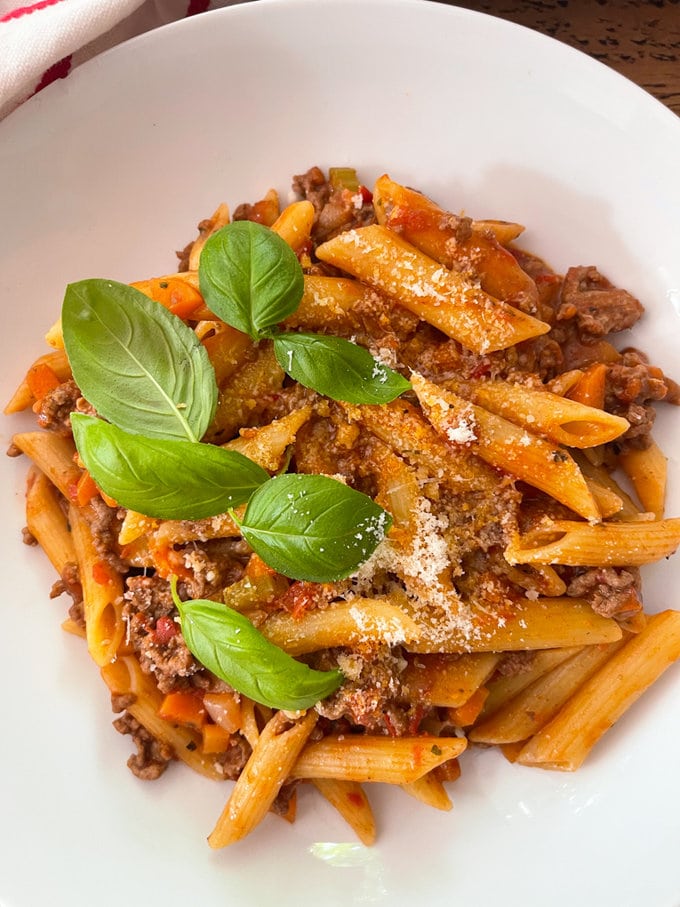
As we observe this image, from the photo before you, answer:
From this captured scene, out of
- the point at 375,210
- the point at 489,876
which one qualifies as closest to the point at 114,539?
the point at 375,210

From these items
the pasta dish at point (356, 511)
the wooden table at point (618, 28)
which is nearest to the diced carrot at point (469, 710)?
the pasta dish at point (356, 511)

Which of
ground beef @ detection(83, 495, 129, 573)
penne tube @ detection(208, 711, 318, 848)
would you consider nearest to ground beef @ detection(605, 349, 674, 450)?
penne tube @ detection(208, 711, 318, 848)

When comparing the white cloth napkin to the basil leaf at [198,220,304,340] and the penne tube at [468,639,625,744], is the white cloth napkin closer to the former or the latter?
the basil leaf at [198,220,304,340]

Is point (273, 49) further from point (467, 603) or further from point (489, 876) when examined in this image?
point (489, 876)

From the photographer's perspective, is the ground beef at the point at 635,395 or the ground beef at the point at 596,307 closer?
the ground beef at the point at 635,395

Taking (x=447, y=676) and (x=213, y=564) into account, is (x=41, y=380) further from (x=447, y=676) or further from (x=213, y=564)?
(x=447, y=676)

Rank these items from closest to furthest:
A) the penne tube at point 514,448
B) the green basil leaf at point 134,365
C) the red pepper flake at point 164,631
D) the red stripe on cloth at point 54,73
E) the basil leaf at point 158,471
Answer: the basil leaf at point 158,471 < the green basil leaf at point 134,365 < the penne tube at point 514,448 < the red pepper flake at point 164,631 < the red stripe on cloth at point 54,73

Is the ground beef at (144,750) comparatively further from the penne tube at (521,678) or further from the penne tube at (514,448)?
the penne tube at (514,448)
